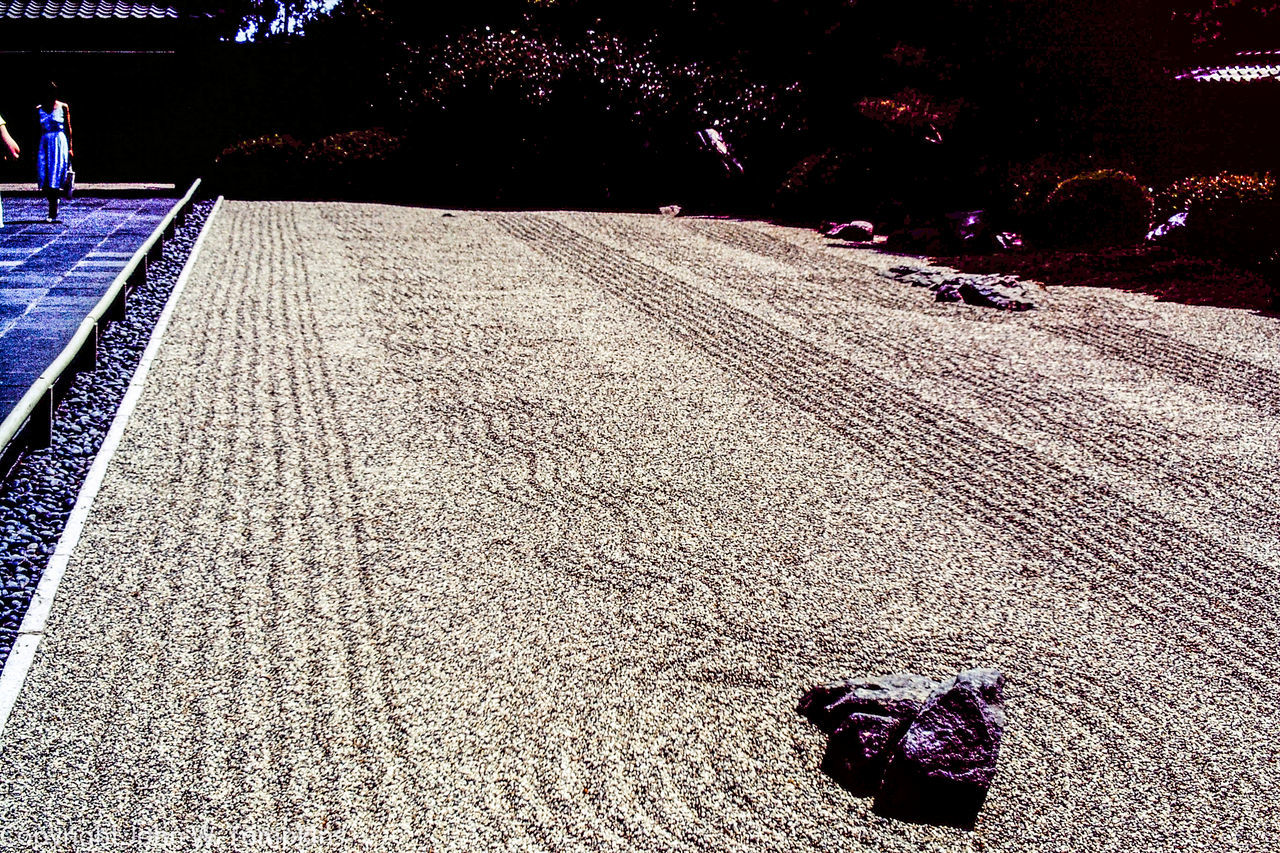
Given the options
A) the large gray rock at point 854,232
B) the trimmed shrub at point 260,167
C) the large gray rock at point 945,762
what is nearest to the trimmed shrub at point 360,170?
the trimmed shrub at point 260,167

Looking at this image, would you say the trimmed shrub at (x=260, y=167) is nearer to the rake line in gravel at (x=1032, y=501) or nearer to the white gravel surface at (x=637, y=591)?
the white gravel surface at (x=637, y=591)

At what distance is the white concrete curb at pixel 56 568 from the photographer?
326 centimetres

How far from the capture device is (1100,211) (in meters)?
11.8

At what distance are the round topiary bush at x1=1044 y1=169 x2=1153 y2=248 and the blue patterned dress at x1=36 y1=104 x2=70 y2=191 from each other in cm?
1170

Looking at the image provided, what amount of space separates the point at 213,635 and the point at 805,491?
2612mm

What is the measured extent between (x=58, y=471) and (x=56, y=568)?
1.18 metres

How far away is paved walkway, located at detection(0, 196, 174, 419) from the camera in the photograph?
6.69 metres

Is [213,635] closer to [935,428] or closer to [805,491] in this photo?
[805,491]

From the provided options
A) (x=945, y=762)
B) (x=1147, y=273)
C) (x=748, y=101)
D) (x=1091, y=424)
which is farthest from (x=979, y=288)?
(x=748, y=101)

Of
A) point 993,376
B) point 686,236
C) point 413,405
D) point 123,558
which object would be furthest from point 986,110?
point 123,558

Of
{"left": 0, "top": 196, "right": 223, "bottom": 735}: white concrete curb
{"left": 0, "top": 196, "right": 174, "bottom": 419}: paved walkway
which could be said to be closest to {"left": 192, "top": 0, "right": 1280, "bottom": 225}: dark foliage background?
{"left": 0, "top": 196, "right": 174, "bottom": 419}: paved walkway

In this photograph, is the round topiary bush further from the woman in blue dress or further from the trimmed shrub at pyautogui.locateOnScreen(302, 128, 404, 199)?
the woman in blue dress

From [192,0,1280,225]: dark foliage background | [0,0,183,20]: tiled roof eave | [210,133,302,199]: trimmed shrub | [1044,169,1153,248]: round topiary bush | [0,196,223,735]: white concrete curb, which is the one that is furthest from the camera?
[210,133,302,199]: trimmed shrub

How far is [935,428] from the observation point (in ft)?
19.1
